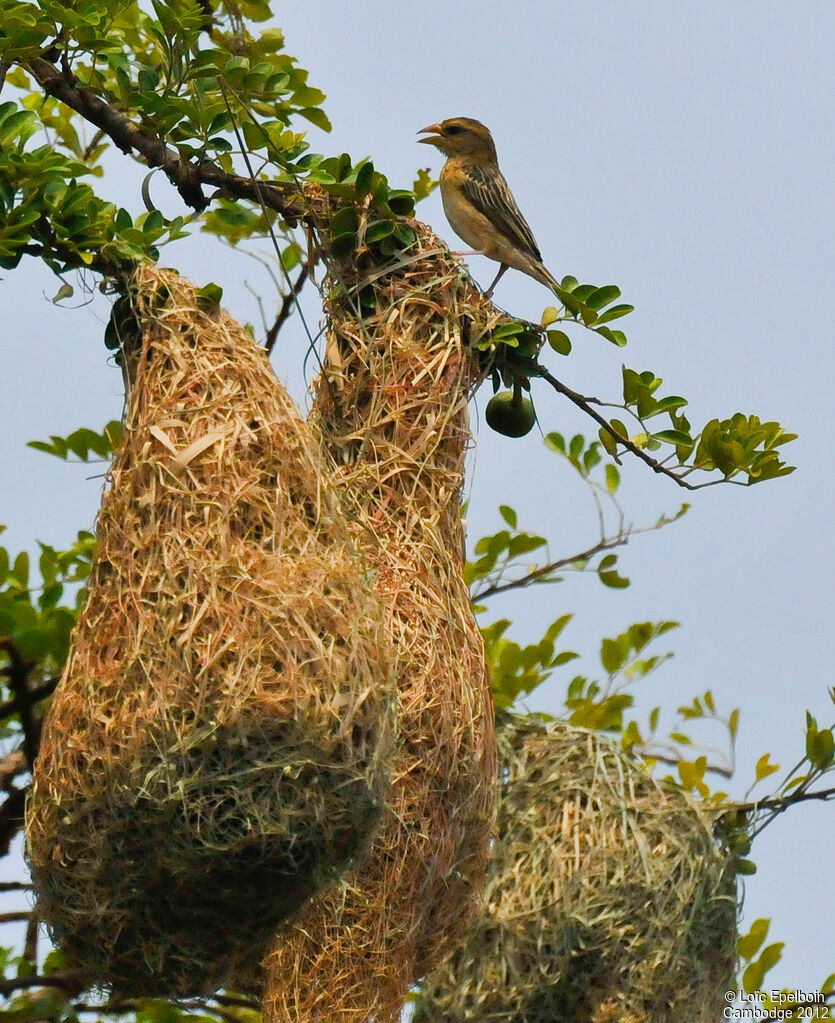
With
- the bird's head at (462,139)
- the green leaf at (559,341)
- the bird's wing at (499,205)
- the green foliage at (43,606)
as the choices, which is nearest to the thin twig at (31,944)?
the green foliage at (43,606)

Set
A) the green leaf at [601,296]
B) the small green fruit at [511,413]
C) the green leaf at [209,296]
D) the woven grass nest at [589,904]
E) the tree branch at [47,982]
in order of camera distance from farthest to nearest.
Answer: the woven grass nest at [589,904] → the small green fruit at [511,413] → the green leaf at [601,296] → the green leaf at [209,296] → the tree branch at [47,982]

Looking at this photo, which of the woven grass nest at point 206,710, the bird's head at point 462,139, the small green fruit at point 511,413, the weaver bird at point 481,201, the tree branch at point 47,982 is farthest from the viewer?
the bird's head at point 462,139

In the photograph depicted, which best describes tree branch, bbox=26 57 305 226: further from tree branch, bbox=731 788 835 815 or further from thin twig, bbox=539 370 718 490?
tree branch, bbox=731 788 835 815

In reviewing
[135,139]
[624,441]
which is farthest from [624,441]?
[135,139]

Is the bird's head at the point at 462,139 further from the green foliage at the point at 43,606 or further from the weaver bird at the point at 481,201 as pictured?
the green foliage at the point at 43,606

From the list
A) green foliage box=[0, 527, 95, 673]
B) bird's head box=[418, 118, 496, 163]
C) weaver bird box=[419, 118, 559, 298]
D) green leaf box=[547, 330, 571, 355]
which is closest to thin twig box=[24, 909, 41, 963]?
green foliage box=[0, 527, 95, 673]

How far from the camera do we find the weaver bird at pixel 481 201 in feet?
14.4

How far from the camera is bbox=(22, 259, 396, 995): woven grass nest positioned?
7.83 feet

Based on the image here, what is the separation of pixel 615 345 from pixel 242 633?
3.83 ft

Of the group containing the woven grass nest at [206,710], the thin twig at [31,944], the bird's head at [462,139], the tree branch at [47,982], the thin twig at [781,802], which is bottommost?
the tree branch at [47,982]

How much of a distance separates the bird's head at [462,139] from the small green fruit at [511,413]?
4.46 ft

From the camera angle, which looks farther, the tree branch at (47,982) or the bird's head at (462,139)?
the bird's head at (462,139)

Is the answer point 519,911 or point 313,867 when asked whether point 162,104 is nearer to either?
point 313,867

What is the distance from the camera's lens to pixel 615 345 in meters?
3.28
